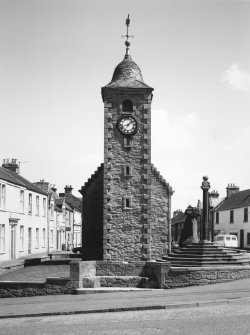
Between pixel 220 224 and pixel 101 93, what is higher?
pixel 101 93

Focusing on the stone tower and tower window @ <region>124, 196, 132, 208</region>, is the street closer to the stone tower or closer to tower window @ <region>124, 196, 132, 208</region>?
the stone tower

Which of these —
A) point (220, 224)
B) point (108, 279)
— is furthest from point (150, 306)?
point (220, 224)

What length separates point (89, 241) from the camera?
28.3 meters

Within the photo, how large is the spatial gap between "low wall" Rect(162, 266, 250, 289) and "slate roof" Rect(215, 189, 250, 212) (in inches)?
1393

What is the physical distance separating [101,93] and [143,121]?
317 cm

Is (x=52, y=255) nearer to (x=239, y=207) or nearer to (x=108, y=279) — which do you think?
(x=108, y=279)

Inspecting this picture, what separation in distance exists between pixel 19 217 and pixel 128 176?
12.8 metres

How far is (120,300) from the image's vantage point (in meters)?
14.0

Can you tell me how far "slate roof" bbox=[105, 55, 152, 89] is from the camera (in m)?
26.2

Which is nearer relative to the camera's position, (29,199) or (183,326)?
(183,326)

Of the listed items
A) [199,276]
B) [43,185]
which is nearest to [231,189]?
[43,185]

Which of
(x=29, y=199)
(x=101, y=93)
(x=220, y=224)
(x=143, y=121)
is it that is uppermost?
(x=101, y=93)

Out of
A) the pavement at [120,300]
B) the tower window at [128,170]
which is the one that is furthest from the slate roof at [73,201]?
the pavement at [120,300]

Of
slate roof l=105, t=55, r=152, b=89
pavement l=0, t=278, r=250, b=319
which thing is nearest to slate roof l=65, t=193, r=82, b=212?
slate roof l=105, t=55, r=152, b=89
